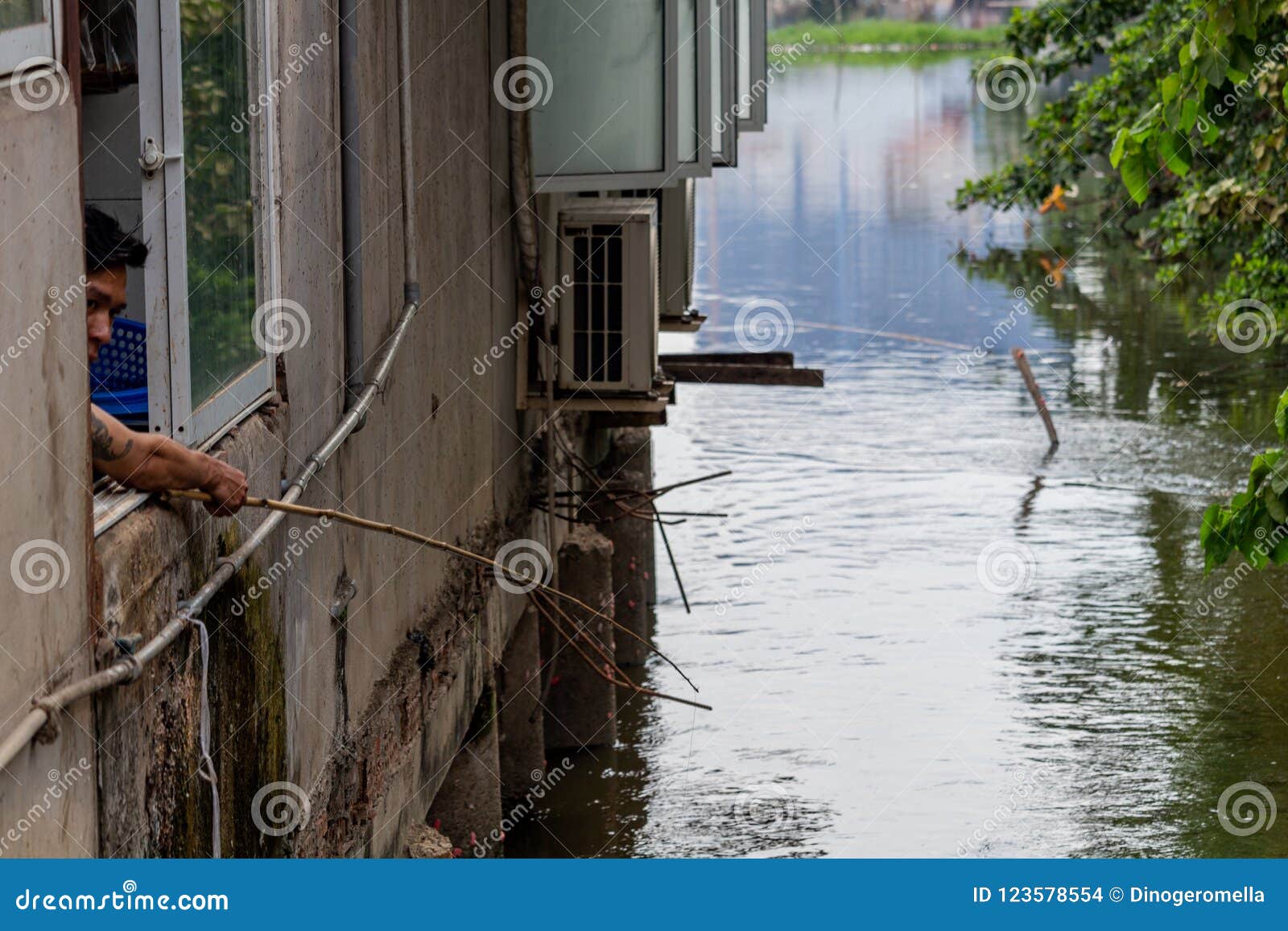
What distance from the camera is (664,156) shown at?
33.0 ft

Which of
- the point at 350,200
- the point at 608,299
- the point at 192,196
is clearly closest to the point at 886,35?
the point at 608,299

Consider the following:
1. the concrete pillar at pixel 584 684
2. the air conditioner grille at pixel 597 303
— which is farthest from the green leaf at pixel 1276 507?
the concrete pillar at pixel 584 684

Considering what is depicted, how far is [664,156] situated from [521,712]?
Answer: 3.27 m

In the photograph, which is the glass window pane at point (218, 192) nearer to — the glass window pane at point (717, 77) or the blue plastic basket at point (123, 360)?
the blue plastic basket at point (123, 360)

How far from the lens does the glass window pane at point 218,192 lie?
4750 mm

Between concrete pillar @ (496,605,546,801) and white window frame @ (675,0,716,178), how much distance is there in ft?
8.91

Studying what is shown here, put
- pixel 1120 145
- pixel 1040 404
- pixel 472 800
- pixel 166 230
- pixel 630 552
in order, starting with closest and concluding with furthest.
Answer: pixel 166 230
pixel 1120 145
pixel 472 800
pixel 630 552
pixel 1040 404

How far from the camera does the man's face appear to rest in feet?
14.3

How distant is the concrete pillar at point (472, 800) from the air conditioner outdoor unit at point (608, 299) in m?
2.56

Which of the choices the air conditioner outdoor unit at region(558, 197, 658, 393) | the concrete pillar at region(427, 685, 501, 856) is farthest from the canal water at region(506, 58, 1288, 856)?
the air conditioner outdoor unit at region(558, 197, 658, 393)

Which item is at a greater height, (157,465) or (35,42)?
(35,42)

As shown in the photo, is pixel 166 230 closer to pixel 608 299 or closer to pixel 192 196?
pixel 192 196

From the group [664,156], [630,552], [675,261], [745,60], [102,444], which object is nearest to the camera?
[102,444]

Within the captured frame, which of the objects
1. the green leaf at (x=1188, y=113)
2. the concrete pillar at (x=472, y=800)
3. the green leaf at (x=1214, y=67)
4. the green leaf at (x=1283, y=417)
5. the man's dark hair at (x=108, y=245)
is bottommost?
the concrete pillar at (x=472, y=800)
